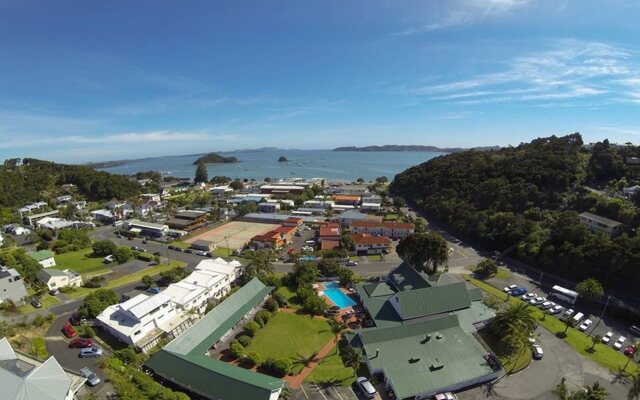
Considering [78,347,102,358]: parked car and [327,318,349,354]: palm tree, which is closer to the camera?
[78,347,102,358]: parked car

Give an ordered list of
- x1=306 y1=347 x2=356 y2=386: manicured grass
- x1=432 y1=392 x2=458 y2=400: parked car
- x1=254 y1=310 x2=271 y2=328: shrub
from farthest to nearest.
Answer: x1=254 y1=310 x2=271 y2=328: shrub < x1=306 y1=347 x2=356 y2=386: manicured grass < x1=432 y1=392 x2=458 y2=400: parked car

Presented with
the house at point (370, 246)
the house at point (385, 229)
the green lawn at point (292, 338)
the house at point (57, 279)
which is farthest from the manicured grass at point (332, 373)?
the house at point (385, 229)

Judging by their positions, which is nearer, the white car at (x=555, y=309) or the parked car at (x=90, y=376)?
the parked car at (x=90, y=376)

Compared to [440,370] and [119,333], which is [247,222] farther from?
[440,370]

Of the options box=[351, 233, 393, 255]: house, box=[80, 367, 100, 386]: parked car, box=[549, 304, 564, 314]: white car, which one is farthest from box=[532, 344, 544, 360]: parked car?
box=[80, 367, 100, 386]: parked car

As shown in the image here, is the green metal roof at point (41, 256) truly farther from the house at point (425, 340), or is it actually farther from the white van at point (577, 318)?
the white van at point (577, 318)

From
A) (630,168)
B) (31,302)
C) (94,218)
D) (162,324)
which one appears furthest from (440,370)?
(94,218)

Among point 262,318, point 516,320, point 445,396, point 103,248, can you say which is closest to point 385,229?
point 516,320

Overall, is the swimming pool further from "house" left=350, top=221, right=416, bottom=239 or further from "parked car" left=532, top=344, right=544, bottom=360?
"house" left=350, top=221, right=416, bottom=239
